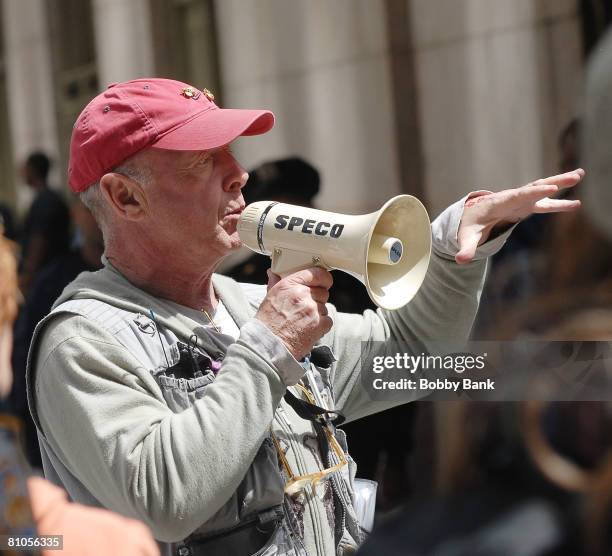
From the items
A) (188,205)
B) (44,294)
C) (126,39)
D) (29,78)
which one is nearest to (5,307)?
(188,205)

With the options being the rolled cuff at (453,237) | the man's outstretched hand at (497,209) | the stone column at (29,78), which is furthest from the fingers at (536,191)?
the stone column at (29,78)

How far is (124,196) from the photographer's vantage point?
8.71ft

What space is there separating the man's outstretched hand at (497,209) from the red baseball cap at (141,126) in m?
0.56

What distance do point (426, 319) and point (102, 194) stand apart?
0.84 meters

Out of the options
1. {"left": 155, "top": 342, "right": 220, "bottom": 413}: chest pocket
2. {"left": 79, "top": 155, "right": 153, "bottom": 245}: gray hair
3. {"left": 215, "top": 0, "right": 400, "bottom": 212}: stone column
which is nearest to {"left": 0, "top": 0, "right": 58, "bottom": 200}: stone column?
{"left": 215, "top": 0, "right": 400, "bottom": 212}: stone column

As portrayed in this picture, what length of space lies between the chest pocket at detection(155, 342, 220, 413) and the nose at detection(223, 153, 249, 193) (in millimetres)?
431

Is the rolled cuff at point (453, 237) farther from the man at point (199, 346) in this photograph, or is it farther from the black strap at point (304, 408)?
the black strap at point (304, 408)

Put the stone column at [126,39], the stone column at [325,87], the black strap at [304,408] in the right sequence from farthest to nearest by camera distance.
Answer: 1. the stone column at [126,39]
2. the stone column at [325,87]
3. the black strap at [304,408]

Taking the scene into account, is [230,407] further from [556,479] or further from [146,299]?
[556,479]

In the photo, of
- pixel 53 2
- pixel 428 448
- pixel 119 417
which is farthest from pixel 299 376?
pixel 53 2

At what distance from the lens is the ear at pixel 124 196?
263 centimetres

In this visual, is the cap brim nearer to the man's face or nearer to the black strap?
the man's face

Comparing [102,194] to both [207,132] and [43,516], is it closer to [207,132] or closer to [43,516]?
[207,132]

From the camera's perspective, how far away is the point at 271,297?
7.82 feet
